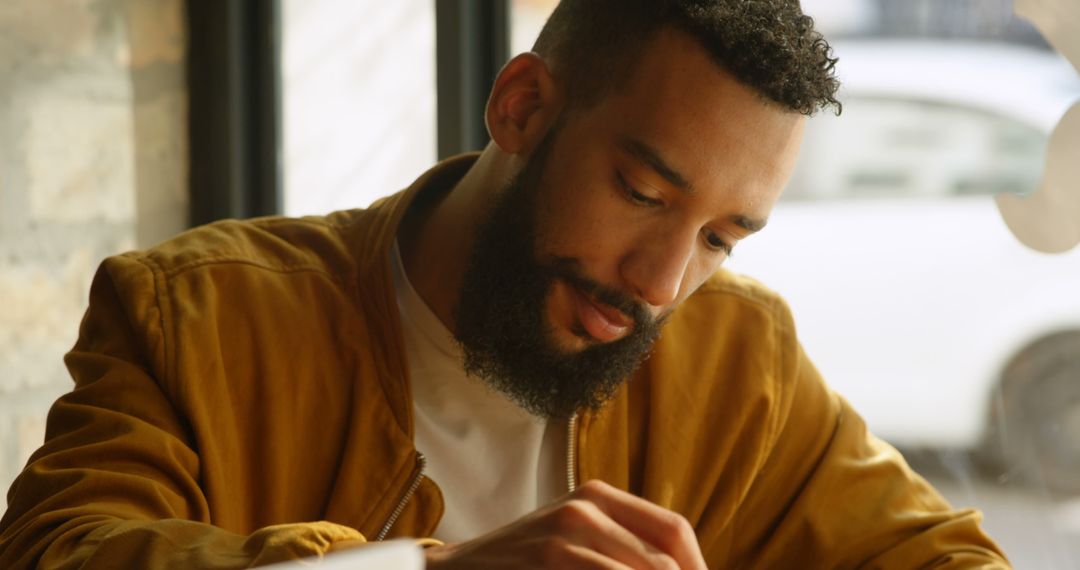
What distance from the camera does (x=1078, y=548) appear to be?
164cm

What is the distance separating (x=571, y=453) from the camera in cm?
130

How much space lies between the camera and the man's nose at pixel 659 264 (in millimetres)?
1124

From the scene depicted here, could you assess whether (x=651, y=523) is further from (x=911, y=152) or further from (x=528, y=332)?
(x=911, y=152)

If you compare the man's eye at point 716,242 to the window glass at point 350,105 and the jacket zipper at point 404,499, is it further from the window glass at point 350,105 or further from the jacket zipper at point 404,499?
the window glass at point 350,105

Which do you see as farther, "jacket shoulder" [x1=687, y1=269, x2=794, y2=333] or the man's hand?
"jacket shoulder" [x1=687, y1=269, x2=794, y2=333]

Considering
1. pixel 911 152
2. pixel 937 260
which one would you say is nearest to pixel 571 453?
pixel 937 260

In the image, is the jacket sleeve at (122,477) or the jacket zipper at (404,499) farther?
the jacket zipper at (404,499)

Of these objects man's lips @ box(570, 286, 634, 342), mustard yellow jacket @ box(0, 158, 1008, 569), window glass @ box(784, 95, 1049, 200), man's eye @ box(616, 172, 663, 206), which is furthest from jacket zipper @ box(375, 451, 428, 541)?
window glass @ box(784, 95, 1049, 200)

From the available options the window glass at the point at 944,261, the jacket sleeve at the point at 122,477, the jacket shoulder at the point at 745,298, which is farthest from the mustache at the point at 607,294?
the window glass at the point at 944,261

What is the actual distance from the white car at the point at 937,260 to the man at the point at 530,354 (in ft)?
1.62

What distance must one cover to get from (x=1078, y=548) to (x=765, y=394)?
596 mm

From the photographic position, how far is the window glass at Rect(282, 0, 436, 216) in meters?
2.07

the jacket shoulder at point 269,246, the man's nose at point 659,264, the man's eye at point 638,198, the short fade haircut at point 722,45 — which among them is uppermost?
the short fade haircut at point 722,45

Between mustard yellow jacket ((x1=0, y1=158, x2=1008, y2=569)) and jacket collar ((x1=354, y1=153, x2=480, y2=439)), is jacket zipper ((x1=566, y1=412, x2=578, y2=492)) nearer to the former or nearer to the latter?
mustard yellow jacket ((x1=0, y1=158, x2=1008, y2=569))
